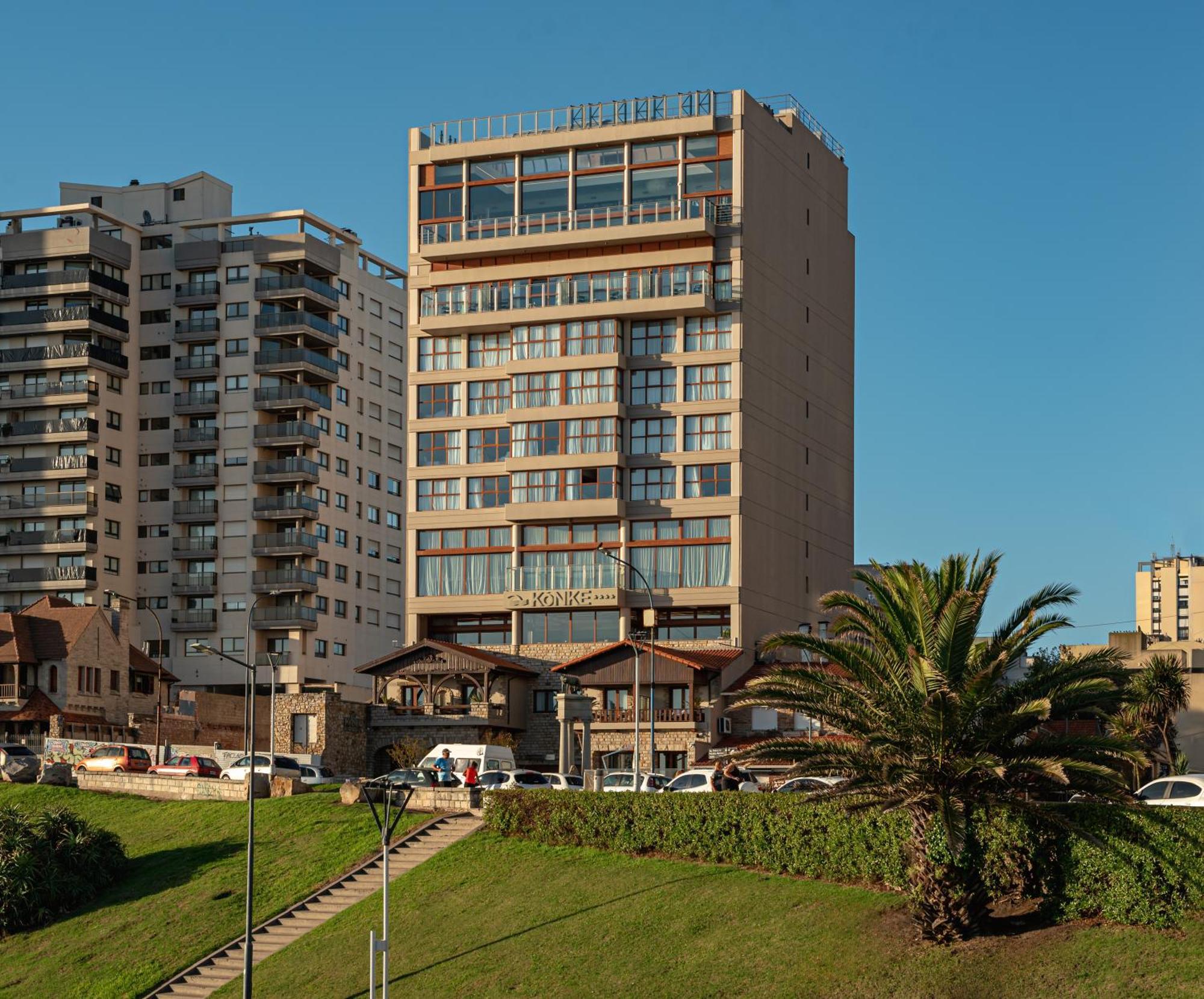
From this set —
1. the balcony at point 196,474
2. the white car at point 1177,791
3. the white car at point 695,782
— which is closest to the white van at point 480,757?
the white car at point 695,782

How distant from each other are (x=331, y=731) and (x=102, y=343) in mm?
49487

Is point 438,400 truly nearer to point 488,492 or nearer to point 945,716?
point 488,492

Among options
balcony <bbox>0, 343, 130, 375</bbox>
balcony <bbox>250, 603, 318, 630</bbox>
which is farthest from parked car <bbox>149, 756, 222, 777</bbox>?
balcony <bbox>0, 343, 130, 375</bbox>

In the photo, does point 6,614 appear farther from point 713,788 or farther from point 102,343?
point 713,788

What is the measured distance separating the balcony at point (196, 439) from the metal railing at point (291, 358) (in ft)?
19.2

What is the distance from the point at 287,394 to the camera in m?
125

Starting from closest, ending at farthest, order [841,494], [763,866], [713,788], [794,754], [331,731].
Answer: [794,754]
[763,866]
[713,788]
[331,731]
[841,494]

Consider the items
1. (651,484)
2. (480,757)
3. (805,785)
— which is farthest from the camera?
(651,484)

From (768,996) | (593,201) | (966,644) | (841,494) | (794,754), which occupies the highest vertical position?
(593,201)

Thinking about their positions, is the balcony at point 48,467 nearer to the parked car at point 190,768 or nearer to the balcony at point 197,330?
the balcony at point 197,330

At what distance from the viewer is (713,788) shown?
189 feet

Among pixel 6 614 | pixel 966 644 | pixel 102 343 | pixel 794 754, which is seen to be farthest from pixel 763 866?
→ pixel 102 343

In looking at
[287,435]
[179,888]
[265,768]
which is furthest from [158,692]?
[179,888]

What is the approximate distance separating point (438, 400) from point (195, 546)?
34.6 metres
